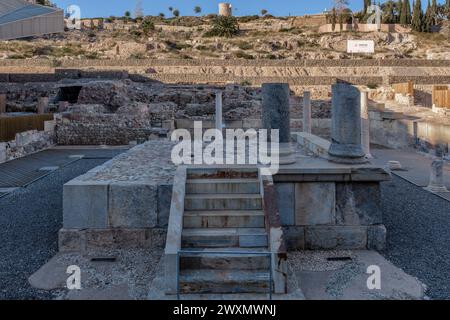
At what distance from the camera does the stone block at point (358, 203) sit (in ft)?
22.5

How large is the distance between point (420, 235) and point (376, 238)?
1.15 m

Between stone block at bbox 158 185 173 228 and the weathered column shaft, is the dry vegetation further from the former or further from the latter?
stone block at bbox 158 185 173 228

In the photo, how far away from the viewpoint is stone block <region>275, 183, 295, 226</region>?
6.83 m

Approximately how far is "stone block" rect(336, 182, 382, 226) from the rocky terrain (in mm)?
44798

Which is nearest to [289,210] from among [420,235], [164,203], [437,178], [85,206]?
[164,203]

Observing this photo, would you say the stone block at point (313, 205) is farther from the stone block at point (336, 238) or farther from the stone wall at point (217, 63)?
the stone wall at point (217, 63)

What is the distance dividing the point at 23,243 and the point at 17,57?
50.0 metres

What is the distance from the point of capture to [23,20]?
84.2 ft

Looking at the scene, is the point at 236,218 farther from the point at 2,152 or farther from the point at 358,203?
the point at 2,152

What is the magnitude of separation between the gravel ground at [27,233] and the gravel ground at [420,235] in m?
4.75

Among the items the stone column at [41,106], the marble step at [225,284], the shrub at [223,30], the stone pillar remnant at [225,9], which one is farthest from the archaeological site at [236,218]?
the stone pillar remnant at [225,9]

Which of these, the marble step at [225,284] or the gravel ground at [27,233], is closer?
the marble step at [225,284]

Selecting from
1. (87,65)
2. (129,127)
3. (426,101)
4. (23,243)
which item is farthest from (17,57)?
(23,243)

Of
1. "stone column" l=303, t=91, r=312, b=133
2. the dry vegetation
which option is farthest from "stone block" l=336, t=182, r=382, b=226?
the dry vegetation
